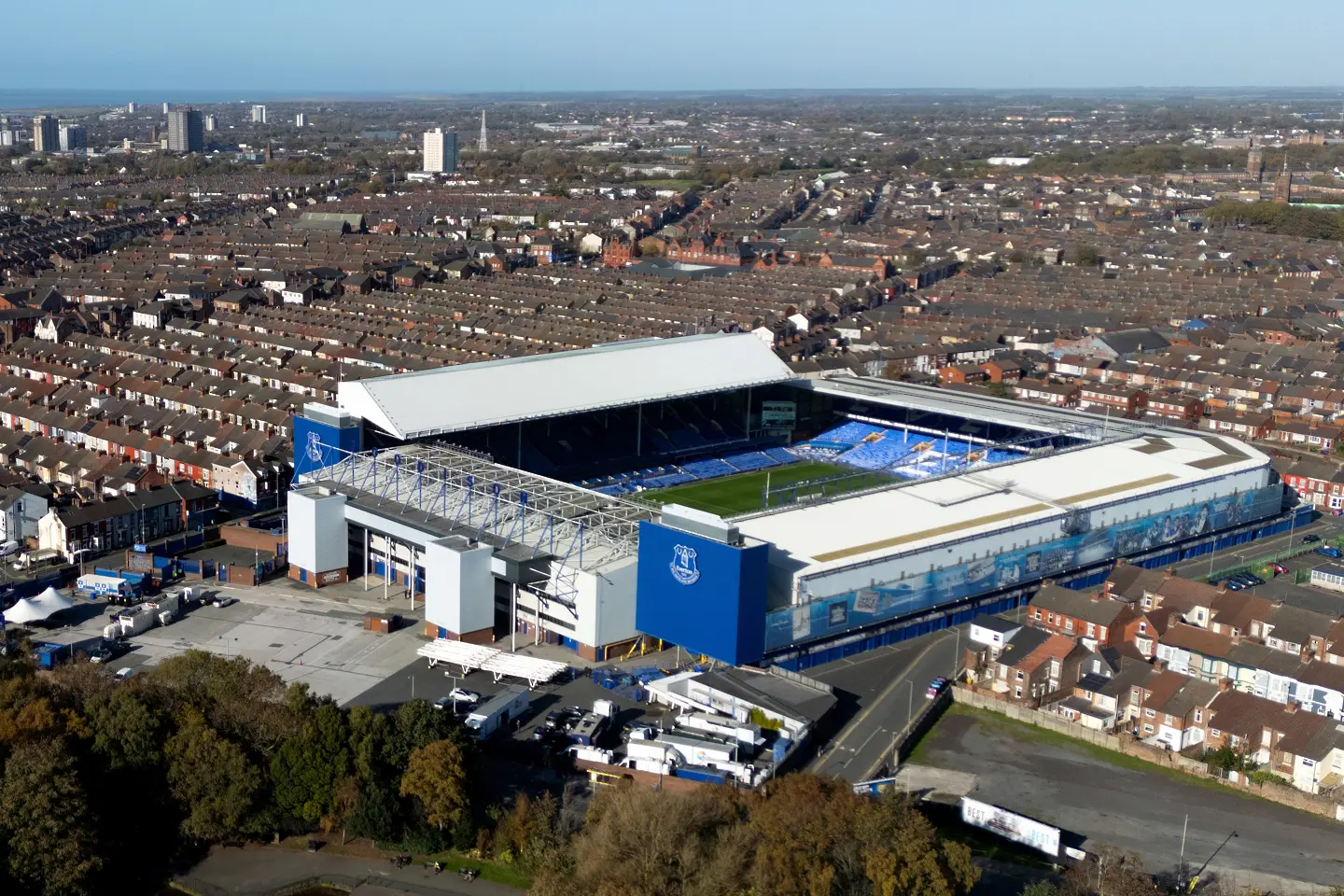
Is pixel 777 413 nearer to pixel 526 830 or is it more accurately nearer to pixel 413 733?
pixel 413 733

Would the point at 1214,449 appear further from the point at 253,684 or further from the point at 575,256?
the point at 575,256

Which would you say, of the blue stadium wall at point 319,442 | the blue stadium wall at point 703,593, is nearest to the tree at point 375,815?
the blue stadium wall at point 703,593

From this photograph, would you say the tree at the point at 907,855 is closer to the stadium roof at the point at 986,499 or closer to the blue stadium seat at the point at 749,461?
the stadium roof at the point at 986,499

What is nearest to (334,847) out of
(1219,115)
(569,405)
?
(569,405)

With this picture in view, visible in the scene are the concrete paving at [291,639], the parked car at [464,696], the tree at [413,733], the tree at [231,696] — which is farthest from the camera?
the concrete paving at [291,639]

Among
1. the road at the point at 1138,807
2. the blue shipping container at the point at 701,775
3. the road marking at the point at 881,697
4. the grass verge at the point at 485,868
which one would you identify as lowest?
the grass verge at the point at 485,868

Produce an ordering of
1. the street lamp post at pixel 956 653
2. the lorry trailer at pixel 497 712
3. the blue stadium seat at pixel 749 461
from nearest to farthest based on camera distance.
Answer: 1. the lorry trailer at pixel 497 712
2. the street lamp post at pixel 956 653
3. the blue stadium seat at pixel 749 461
